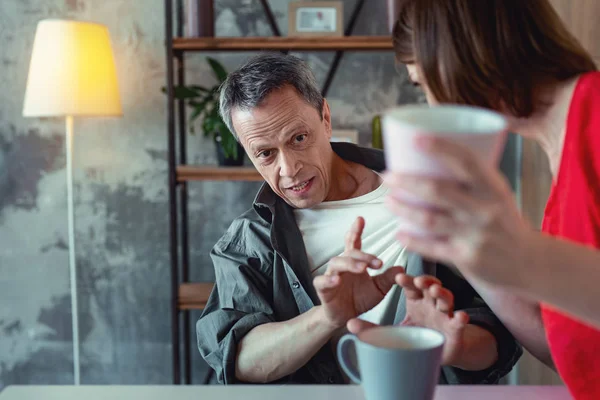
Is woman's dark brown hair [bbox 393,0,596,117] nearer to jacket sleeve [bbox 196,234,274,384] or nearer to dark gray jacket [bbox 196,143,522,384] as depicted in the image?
dark gray jacket [bbox 196,143,522,384]

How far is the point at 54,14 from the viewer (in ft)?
9.08

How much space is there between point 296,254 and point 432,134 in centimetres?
96

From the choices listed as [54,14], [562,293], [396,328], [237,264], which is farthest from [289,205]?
[54,14]

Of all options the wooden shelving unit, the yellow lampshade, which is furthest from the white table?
the yellow lampshade

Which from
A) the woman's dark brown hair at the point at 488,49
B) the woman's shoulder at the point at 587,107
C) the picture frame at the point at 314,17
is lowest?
the woman's shoulder at the point at 587,107

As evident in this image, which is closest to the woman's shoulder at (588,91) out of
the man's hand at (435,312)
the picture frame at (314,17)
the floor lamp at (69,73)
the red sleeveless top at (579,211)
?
the red sleeveless top at (579,211)

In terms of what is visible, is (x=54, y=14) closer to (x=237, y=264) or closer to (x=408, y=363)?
(x=237, y=264)

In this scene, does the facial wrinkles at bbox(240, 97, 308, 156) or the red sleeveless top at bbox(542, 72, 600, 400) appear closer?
the red sleeveless top at bbox(542, 72, 600, 400)

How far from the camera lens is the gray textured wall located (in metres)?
2.76

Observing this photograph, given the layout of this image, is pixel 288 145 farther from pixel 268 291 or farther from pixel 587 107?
pixel 587 107

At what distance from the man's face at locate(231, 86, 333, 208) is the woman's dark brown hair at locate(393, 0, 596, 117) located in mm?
589

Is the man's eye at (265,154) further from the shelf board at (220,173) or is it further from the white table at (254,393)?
the shelf board at (220,173)

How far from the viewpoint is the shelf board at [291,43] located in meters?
2.32

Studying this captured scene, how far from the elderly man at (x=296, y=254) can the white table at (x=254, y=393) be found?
0.15 m
